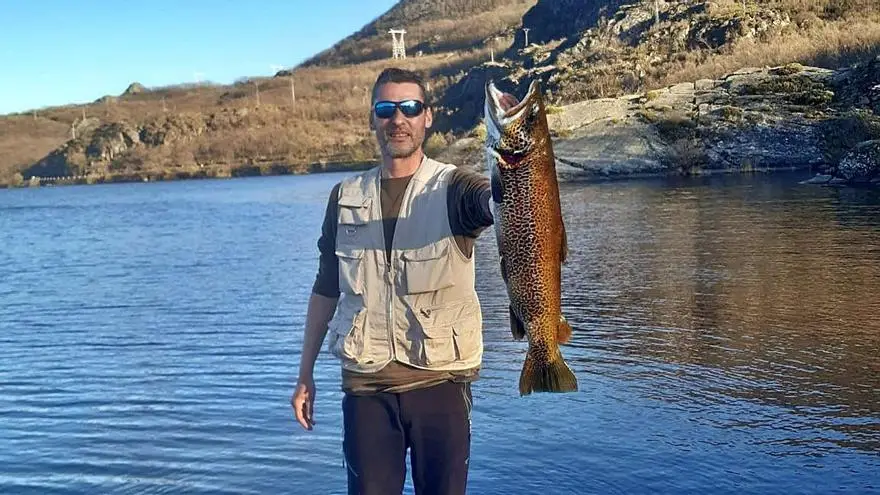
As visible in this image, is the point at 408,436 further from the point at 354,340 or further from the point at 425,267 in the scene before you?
the point at 425,267

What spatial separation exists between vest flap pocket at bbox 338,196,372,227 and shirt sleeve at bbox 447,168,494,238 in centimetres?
42

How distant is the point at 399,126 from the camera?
4.22 meters

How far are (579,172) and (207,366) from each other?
39189mm

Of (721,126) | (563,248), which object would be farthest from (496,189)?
(721,126)

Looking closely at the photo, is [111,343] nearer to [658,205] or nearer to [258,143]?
[658,205]

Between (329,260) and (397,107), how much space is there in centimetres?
92

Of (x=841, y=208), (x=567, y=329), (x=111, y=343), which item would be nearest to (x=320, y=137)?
(x=841, y=208)

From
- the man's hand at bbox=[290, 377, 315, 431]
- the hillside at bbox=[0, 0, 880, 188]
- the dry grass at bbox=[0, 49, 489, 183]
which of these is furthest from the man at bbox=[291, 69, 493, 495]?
the dry grass at bbox=[0, 49, 489, 183]

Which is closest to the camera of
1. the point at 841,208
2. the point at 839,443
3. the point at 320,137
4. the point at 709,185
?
the point at 839,443

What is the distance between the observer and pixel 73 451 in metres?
8.77

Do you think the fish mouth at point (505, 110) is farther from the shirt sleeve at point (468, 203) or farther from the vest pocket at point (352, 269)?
the vest pocket at point (352, 269)

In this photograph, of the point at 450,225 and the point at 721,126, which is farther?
the point at 721,126

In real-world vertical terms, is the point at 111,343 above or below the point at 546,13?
below

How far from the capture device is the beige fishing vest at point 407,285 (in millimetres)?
4230
